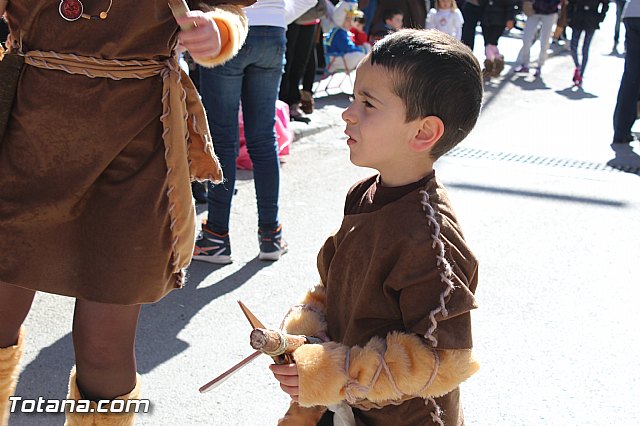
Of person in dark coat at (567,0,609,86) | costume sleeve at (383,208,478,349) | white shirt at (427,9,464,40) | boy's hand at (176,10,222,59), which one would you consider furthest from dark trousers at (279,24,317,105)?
costume sleeve at (383,208,478,349)

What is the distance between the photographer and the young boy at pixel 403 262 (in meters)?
1.82

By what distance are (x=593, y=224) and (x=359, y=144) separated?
3.93 meters

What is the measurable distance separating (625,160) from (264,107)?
173 inches

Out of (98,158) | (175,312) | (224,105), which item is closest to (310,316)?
(98,158)

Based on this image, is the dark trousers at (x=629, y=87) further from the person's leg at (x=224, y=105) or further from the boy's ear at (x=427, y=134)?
the boy's ear at (x=427, y=134)

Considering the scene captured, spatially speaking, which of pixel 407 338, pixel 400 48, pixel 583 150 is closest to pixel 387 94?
pixel 400 48

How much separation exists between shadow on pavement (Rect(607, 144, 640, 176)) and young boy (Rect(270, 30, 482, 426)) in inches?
220

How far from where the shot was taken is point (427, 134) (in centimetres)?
193

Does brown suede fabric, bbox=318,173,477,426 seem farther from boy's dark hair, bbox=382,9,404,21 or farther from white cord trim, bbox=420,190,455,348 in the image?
boy's dark hair, bbox=382,9,404,21

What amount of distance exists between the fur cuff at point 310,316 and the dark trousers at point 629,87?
632cm

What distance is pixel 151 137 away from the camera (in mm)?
2205

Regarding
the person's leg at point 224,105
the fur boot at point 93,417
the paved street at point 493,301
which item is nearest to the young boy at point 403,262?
the fur boot at point 93,417

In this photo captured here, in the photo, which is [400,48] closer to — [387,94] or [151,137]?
[387,94]

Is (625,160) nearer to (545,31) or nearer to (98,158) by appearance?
(545,31)
